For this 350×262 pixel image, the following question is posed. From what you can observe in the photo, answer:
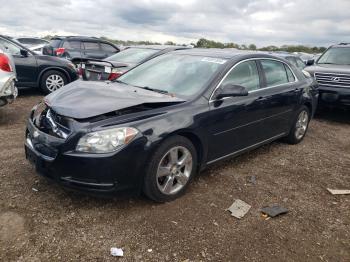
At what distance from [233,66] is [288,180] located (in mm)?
1644

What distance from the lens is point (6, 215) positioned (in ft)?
11.0

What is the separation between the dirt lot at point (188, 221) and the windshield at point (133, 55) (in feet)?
12.7

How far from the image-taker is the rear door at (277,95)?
4969 mm

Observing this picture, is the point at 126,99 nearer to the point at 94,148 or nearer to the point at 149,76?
the point at 94,148

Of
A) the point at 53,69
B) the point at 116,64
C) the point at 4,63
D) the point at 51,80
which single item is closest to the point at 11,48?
the point at 53,69

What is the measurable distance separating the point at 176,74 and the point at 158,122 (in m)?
1.19

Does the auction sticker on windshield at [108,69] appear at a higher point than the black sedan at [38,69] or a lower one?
higher

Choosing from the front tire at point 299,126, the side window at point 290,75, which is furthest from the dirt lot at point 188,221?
the side window at point 290,75

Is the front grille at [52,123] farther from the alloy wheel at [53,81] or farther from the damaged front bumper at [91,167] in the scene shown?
the alloy wheel at [53,81]

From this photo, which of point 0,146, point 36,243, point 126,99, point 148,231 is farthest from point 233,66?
point 0,146

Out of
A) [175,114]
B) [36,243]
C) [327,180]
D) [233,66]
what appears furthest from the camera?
[327,180]

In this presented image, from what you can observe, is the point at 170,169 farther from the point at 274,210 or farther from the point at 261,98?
the point at 261,98

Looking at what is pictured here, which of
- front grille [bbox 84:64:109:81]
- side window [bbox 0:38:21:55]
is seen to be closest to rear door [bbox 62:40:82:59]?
side window [bbox 0:38:21:55]

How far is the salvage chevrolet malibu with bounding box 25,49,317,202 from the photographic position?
3.23m
